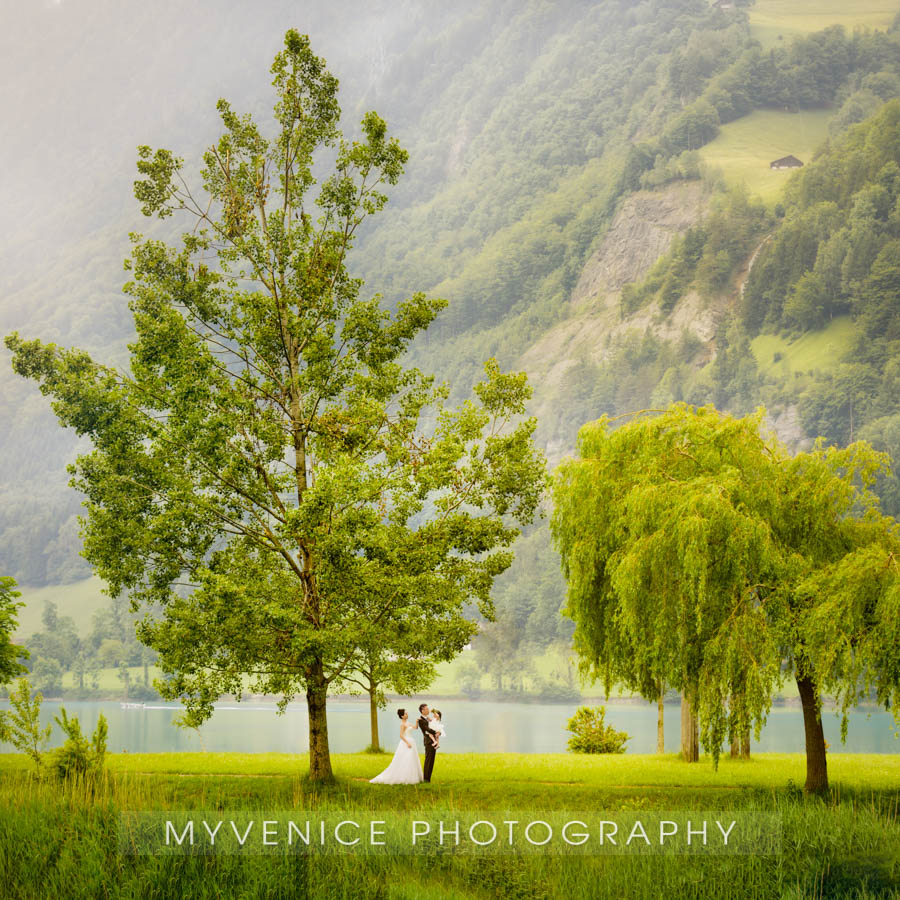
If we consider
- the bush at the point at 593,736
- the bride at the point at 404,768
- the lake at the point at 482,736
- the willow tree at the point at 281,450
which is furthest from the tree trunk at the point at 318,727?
the lake at the point at 482,736

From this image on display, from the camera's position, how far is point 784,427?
196125 millimetres

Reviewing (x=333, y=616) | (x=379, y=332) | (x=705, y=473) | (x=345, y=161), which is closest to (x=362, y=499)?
(x=333, y=616)

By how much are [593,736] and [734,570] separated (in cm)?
1873

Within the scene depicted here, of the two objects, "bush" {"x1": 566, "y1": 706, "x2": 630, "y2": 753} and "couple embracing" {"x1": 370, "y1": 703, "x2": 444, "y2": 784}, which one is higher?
"couple embracing" {"x1": 370, "y1": 703, "x2": 444, "y2": 784}

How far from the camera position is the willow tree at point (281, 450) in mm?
21891

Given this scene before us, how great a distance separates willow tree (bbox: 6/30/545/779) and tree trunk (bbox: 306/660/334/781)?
0.05 metres

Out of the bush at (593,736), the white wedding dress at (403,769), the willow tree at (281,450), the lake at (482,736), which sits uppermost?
the willow tree at (281,450)

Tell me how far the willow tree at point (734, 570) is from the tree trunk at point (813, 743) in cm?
5

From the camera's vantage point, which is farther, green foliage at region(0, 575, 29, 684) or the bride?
green foliage at region(0, 575, 29, 684)

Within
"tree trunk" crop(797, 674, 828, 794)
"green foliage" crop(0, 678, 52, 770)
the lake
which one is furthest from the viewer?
the lake

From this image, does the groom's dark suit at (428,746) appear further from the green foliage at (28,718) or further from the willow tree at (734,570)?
the green foliage at (28,718)

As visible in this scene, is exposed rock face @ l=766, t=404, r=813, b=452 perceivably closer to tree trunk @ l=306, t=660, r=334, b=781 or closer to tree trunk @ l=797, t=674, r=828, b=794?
tree trunk @ l=797, t=674, r=828, b=794

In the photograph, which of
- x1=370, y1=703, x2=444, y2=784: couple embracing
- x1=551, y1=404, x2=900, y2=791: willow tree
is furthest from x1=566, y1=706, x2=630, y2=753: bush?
x1=370, y1=703, x2=444, y2=784: couple embracing

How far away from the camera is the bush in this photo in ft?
122
